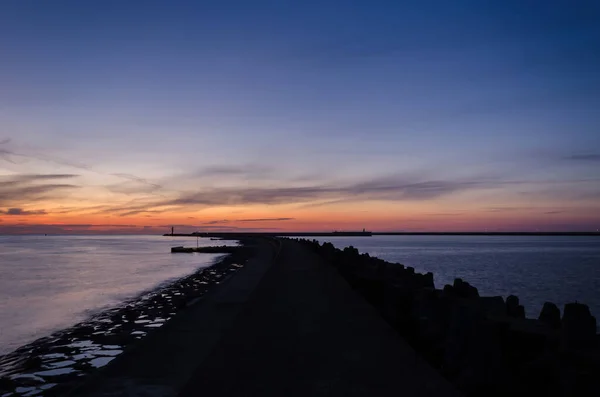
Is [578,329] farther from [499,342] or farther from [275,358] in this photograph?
[275,358]

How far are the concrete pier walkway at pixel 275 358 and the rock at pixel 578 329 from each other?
1.84m

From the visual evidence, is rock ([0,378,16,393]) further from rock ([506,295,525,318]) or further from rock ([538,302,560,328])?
rock ([538,302,560,328])

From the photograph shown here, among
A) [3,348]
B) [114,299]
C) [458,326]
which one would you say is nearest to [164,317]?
[3,348]

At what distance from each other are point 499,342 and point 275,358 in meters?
2.98

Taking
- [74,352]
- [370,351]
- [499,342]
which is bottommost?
[74,352]

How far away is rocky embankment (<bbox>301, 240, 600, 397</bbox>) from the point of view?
3908 millimetres

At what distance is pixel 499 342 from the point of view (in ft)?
16.1

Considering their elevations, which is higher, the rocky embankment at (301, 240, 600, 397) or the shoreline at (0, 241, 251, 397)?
the rocky embankment at (301, 240, 600, 397)

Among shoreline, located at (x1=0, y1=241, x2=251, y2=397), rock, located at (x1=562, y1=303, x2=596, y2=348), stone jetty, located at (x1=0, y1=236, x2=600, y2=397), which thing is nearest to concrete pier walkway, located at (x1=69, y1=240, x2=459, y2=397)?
stone jetty, located at (x1=0, y1=236, x2=600, y2=397)

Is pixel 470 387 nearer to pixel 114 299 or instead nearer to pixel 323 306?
pixel 323 306

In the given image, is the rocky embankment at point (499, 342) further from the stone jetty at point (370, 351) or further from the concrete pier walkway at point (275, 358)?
the concrete pier walkway at point (275, 358)

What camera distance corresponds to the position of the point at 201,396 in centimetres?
533

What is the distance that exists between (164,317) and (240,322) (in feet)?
14.6

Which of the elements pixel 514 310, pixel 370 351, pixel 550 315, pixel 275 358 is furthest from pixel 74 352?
pixel 550 315
